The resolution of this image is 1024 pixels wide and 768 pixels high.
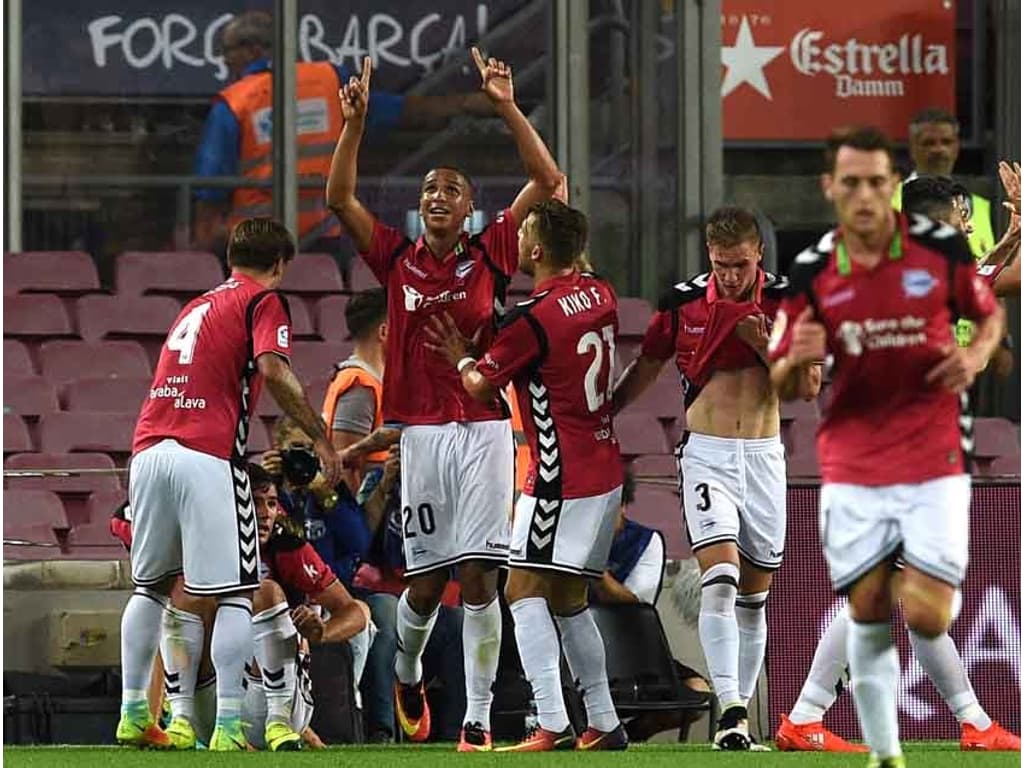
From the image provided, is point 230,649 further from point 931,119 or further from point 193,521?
point 931,119

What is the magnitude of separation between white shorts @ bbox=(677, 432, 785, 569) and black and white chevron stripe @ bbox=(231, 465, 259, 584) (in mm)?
1614

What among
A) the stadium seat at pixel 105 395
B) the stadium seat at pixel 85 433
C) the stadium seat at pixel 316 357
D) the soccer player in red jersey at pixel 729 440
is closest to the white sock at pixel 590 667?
the soccer player in red jersey at pixel 729 440

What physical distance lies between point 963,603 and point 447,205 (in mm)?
3106

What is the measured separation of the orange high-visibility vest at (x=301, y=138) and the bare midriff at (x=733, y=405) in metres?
6.53

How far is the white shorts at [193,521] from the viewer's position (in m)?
9.05

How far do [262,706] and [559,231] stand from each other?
234 centimetres

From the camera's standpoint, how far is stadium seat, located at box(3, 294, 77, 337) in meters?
14.7

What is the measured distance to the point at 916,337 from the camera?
266 inches

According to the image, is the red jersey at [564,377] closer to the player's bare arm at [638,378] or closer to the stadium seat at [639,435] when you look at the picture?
the player's bare arm at [638,378]

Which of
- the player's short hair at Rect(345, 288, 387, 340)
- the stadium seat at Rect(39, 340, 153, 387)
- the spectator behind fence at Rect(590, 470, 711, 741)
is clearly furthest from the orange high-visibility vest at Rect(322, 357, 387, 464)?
the stadium seat at Rect(39, 340, 153, 387)

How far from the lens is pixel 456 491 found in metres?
9.80

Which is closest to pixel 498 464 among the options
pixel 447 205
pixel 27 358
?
pixel 447 205

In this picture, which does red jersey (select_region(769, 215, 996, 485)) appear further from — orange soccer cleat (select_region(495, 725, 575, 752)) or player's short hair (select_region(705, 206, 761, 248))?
orange soccer cleat (select_region(495, 725, 575, 752))

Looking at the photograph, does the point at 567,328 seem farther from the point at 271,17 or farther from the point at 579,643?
the point at 271,17
